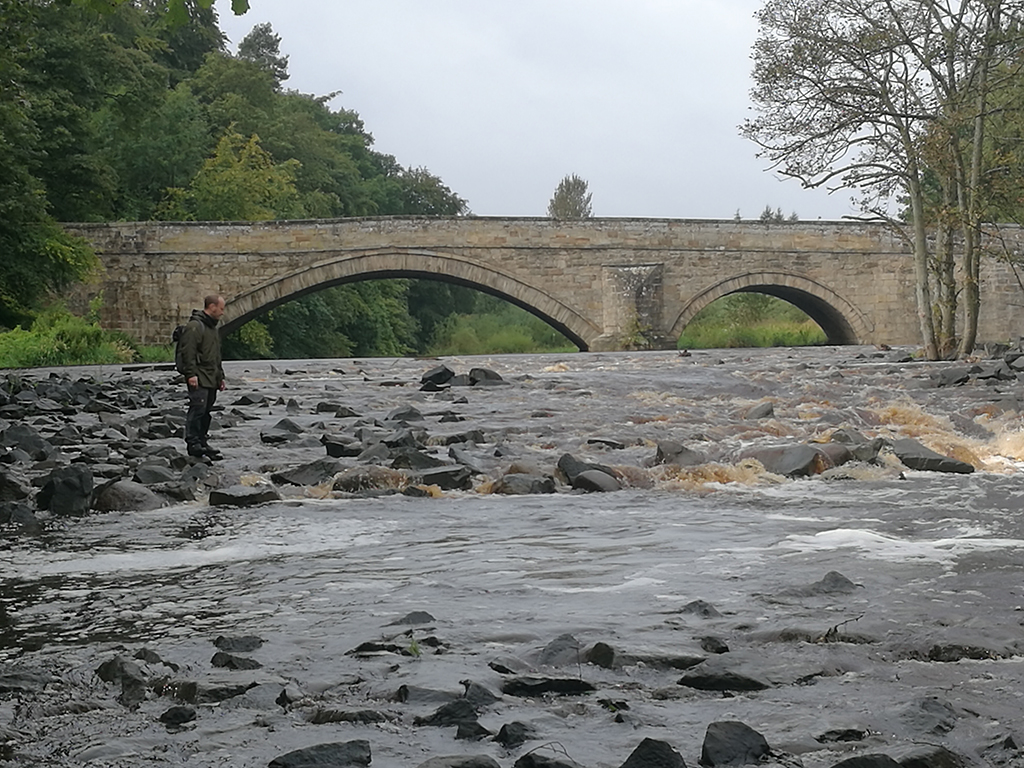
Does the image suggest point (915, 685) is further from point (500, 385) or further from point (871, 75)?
point (871, 75)

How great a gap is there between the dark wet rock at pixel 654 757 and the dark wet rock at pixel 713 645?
2.98 ft

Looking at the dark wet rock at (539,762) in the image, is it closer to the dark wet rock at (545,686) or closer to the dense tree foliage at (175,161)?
the dark wet rock at (545,686)

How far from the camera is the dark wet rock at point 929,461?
22.5ft

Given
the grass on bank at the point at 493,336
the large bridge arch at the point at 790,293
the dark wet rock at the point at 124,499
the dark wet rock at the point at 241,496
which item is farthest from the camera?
the grass on bank at the point at 493,336

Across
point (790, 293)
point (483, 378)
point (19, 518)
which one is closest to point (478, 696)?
point (19, 518)

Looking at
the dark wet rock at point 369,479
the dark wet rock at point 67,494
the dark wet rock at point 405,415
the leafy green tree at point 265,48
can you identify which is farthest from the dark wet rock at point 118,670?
the leafy green tree at point 265,48

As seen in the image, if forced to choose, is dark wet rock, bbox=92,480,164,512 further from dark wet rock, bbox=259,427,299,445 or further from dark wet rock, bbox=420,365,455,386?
dark wet rock, bbox=420,365,455,386

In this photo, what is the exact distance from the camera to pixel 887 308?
32875 millimetres

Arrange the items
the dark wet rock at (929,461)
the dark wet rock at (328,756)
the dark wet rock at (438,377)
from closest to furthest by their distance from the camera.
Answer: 1. the dark wet rock at (328,756)
2. the dark wet rock at (929,461)
3. the dark wet rock at (438,377)

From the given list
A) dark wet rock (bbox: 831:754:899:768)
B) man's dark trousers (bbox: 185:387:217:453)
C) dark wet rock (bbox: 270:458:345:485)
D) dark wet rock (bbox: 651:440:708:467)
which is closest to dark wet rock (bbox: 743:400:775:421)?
dark wet rock (bbox: 651:440:708:467)

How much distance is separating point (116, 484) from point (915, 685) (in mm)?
4383

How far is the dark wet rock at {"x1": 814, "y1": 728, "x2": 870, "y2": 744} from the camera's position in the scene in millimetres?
2215

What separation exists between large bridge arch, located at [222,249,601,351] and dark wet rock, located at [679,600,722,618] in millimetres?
27276

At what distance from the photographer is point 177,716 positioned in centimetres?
237
